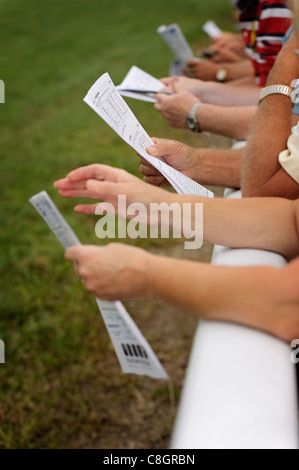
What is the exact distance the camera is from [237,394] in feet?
1.95

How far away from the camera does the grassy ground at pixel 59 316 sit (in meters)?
1.50

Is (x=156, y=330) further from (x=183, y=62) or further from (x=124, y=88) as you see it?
(x=183, y=62)

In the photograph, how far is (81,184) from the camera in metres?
0.96

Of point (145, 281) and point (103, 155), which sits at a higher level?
point (145, 281)

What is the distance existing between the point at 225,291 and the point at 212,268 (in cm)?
5

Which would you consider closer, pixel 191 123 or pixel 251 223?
pixel 251 223

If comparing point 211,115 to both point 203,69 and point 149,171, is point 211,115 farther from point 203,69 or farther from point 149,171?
point 203,69

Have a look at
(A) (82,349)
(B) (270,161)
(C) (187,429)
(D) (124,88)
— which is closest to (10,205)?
(A) (82,349)

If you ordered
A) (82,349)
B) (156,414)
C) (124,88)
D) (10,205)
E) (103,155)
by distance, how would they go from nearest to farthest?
1. (124,88)
2. (156,414)
3. (82,349)
4. (10,205)
5. (103,155)

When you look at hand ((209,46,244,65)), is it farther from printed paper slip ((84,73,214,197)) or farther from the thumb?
printed paper slip ((84,73,214,197))

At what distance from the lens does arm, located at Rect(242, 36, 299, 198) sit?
40.1 inches

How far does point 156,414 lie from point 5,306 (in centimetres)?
74

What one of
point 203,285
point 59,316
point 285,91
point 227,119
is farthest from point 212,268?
point 59,316

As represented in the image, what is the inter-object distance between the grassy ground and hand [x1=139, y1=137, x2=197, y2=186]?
160 millimetres
